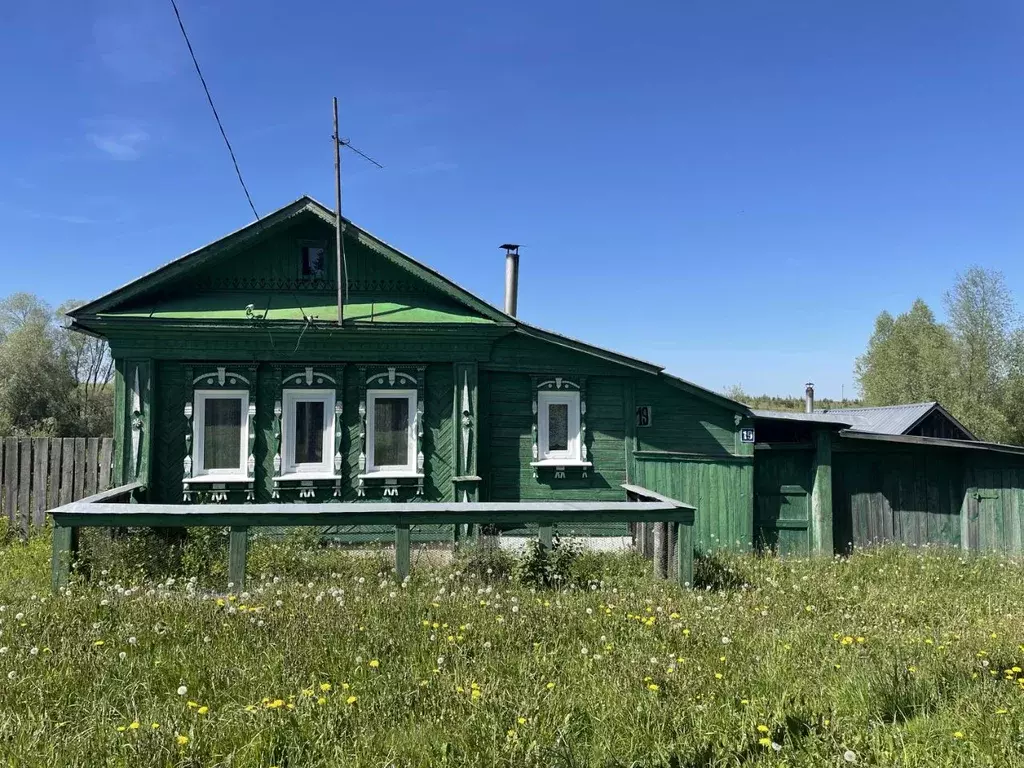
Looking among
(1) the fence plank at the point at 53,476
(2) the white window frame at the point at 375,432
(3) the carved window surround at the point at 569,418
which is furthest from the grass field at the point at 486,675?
(1) the fence plank at the point at 53,476

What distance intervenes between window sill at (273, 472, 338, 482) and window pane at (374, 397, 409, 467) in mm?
788

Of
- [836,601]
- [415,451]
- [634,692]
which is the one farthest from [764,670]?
[415,451]

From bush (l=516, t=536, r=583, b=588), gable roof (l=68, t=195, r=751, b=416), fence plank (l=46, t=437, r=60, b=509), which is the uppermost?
gable roof (l=68, t=195, r=751, b=416)

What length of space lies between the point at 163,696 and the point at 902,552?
10177 mm

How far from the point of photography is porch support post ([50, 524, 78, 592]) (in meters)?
6.46

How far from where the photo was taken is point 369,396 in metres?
11.2

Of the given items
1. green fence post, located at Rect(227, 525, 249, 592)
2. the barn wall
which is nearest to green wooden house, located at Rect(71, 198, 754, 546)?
the barn wall

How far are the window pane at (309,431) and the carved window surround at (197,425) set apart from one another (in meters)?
0.71

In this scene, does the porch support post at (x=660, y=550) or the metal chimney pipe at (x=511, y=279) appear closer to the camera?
the porch support post at (x=660, y=550)

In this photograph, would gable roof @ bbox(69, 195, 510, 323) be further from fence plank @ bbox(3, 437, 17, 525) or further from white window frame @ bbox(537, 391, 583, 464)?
fence plank @ bbox(3, 437, 17, 525)

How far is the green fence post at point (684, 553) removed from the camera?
7180 mm

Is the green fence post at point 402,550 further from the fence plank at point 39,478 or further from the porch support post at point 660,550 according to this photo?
the fence plank at point 39,478

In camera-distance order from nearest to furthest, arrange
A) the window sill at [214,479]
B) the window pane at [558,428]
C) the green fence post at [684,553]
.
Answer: the green fence post at [684,553], the window sill at [214,479], the window pane at [558,428]

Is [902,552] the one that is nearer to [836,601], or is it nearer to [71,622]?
[836,601]
